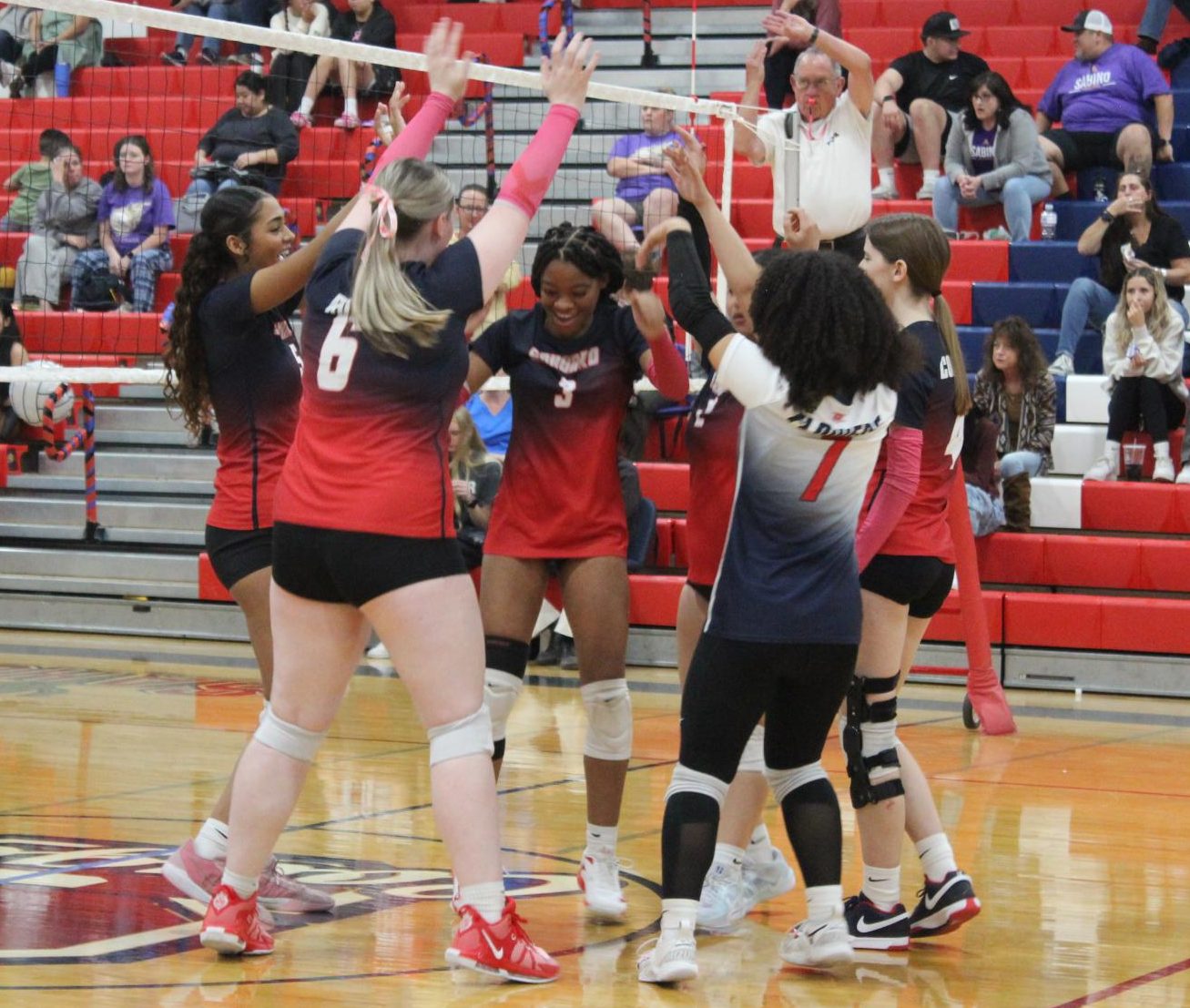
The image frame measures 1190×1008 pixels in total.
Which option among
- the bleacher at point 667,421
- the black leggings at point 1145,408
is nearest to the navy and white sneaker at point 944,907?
the bleacher at point 667,421

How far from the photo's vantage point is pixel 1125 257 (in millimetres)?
11180

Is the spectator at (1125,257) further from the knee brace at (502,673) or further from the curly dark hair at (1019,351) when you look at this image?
the knee brace at (502,673)

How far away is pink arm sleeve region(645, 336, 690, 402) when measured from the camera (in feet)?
16.0

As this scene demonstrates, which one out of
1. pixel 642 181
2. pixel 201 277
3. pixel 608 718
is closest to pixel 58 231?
Answer: pixel 642 181

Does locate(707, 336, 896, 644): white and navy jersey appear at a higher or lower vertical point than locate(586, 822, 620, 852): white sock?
higher

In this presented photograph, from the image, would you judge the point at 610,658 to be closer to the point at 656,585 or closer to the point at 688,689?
the point at 688,689

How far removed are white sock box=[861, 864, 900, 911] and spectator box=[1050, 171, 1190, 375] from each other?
7.17m

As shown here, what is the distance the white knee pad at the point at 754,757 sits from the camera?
15.8 feet

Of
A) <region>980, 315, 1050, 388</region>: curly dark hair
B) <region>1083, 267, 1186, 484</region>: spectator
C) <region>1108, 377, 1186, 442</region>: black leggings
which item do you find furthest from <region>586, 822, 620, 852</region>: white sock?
<region>1108, 377, 1186, 442</region>: black leggings

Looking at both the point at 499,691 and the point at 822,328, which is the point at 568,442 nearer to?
the point at 499,691

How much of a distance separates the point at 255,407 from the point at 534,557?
2.73ft

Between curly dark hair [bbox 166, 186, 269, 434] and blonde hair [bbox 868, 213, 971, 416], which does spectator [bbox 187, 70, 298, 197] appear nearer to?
curly dark hair [bbox 166, 186, 269, 434]

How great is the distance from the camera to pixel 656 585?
33.6ft

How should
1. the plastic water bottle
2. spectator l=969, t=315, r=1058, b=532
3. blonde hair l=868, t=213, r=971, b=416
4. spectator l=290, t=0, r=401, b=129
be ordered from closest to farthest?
blonde hair l=868, t=213, r=971, b=416
spectator l=969, t=315, r=1058, b=532
the plastic water bottle
spectator l=290, t=0, r=401, b=129
